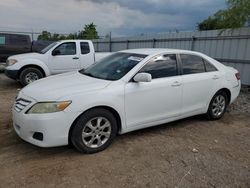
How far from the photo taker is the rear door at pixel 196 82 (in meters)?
4.71

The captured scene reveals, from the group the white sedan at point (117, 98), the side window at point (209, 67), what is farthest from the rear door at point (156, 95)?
the side window at point (209, 67)

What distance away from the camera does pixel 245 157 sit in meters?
3.81

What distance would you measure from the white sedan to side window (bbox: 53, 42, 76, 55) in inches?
184

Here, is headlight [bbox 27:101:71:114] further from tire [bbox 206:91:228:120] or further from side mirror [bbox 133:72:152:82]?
tire [bbox 206:91:228:120]

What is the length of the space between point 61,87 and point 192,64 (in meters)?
2.63

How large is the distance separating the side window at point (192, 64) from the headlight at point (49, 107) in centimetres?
243

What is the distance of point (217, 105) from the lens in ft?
17.7

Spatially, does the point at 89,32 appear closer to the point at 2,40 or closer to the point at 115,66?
the point at 2,40

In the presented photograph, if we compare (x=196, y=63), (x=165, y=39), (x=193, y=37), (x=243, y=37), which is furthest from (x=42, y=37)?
(x=196, y=63)

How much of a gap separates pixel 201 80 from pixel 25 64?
6285mm

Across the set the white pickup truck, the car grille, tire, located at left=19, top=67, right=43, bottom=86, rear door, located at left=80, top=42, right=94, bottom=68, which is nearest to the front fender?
the white pickup truck

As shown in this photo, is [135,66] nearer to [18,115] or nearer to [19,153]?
[18,115]

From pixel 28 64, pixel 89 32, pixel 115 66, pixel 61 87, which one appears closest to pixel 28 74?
pixel 28 64

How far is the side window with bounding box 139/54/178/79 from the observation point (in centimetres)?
430
